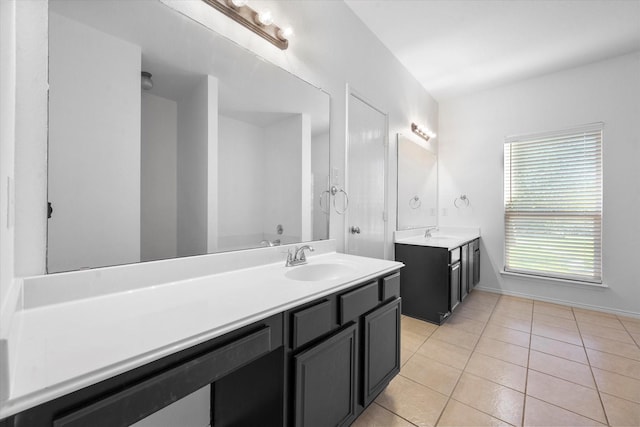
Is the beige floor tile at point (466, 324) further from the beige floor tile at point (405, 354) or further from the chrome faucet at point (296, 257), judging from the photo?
the chrome faucet at point (296, 257)

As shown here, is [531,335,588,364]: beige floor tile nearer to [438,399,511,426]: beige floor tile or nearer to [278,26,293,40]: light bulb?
[438,399,511,426]: beige floor tile

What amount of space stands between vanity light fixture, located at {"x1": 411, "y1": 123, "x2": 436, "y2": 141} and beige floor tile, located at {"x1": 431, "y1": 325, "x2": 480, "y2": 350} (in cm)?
227

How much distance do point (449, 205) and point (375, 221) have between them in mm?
1997

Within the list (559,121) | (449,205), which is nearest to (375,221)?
(449,205)

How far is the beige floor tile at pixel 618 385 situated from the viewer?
1.67m

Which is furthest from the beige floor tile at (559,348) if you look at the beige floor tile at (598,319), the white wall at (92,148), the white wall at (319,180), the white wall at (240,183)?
the white wall at (92,148)

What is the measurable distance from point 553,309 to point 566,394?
1.89 m

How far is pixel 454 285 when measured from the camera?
9.02 feet

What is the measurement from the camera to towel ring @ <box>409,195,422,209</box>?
3.31 metres

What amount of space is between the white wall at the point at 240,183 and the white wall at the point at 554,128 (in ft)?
11.0

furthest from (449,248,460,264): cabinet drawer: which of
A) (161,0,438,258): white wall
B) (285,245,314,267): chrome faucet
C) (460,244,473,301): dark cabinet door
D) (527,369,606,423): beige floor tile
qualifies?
(285,245,314,267): chrome faucet

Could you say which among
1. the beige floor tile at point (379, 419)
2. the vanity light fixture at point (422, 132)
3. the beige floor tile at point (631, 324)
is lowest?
the beige floor tile at point (379, 419)

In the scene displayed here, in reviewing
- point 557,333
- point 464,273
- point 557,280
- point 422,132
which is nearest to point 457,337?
point 464,273

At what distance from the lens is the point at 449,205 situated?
4.02 meters
